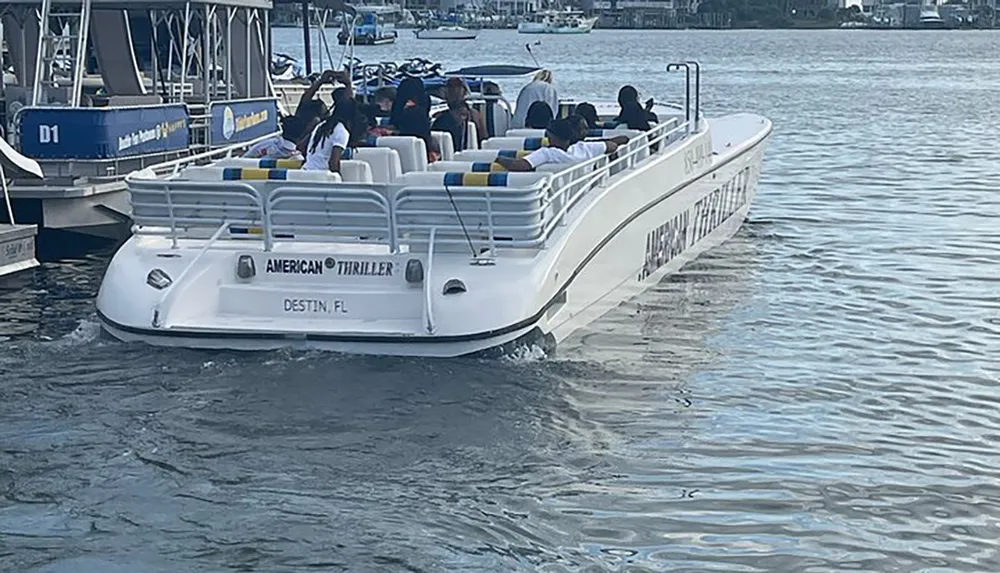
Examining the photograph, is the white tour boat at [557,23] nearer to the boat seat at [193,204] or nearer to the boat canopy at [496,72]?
the boat canopy at [496,72]

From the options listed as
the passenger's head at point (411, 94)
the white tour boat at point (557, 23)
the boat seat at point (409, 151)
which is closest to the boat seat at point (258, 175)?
the boat seat at point (409, 151)

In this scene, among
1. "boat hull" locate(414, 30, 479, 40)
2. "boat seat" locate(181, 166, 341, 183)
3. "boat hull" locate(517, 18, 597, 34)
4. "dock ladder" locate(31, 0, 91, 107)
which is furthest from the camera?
"boat hull" locate(517, 18, 597, 34)

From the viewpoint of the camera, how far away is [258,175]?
1110cm

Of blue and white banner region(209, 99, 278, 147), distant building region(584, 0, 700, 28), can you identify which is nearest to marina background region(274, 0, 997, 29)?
distant building region(584, 0, 700, 28)

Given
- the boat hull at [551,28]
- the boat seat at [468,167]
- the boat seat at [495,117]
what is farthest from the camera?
the boat hull at [551,28]

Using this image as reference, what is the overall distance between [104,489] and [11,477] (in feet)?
1.74

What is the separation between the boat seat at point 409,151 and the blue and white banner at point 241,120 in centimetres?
669

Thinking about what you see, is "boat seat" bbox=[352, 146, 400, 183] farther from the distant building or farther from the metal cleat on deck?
the distant building

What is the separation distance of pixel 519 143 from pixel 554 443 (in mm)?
4641

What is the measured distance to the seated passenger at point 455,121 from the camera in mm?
14023

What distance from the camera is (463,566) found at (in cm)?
707

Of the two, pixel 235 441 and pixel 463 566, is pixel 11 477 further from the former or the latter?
pixel 463 566

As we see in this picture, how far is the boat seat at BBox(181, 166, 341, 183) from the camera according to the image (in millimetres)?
11000

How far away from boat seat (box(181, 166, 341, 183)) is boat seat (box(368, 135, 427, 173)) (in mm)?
1023
